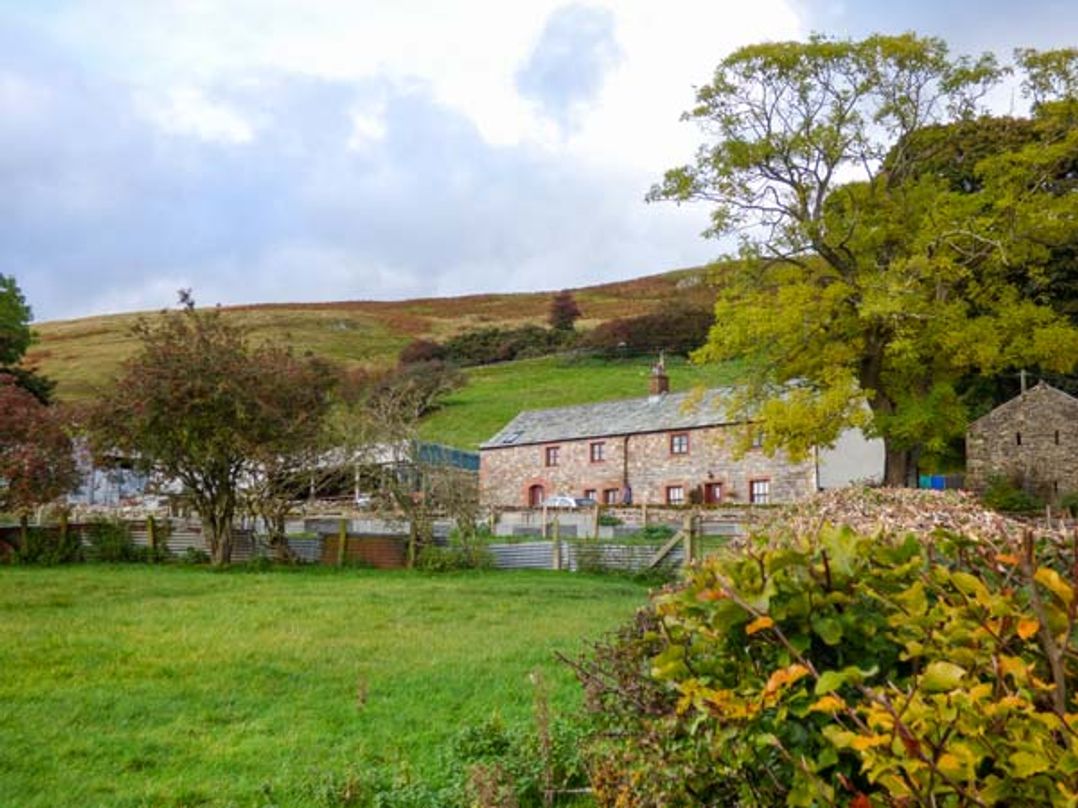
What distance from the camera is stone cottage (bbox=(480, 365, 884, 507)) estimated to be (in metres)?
38.2

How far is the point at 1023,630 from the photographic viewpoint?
2156 millimetres

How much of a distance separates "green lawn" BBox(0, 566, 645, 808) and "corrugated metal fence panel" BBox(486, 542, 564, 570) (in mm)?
4421

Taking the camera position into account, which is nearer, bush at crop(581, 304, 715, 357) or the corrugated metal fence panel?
the corrugated metal fence panel

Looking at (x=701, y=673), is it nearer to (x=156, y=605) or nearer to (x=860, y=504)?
(x=860, y=504)

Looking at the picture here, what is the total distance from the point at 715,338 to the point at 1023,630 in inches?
959

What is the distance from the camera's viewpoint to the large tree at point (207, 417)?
70.4 feet

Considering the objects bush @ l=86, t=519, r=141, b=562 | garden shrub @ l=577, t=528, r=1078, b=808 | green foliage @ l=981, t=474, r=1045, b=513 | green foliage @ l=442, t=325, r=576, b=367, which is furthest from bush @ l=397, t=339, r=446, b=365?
garden shrub @ l=577, t=528, r=1078, b=808

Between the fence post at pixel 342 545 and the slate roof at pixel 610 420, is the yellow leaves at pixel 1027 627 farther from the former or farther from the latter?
the slate roof at pixel 610 420

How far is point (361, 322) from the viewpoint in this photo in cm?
10994

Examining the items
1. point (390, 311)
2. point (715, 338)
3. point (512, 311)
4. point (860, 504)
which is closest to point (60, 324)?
point (390, 311)

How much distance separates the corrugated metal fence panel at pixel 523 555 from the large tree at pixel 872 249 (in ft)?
25.0

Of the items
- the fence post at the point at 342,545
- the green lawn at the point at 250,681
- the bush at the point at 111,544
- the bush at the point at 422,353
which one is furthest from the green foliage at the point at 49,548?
the bush at the point at 422,353

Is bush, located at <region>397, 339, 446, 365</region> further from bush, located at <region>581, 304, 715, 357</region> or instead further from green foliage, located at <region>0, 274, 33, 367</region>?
A: green foliage, located at <region>0, 274, 33, 367</region>

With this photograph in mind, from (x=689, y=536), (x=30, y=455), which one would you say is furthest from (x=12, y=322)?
(x=689, y=536)
